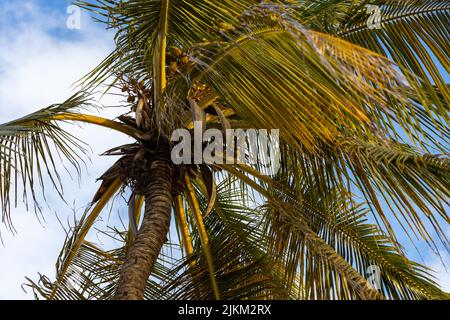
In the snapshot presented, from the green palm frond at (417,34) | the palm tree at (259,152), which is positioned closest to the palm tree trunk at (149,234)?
the palm tree at (259,152)

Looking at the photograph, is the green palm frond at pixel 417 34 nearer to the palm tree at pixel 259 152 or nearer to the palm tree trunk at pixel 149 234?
the palm tree at pixel 259 152

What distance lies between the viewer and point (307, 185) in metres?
5.12

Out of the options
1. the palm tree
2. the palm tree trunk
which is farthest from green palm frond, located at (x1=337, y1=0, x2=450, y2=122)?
the palm tree trunk

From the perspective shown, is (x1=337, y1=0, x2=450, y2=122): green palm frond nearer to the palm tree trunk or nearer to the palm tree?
the palm tree

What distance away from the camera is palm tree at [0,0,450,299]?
13.1 feet

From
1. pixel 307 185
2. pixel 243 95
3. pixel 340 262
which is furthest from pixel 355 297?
pixel 243 95

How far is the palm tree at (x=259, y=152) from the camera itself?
4004mm
